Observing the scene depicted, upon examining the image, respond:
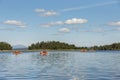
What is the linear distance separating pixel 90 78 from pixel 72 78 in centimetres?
241

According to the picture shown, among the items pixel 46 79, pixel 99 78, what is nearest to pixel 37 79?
pixel 46 79

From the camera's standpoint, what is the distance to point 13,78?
44.3 meters

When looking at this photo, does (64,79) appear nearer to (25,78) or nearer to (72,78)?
(72,78)

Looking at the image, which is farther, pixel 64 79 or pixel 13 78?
pixel 13 78

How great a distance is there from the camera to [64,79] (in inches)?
1634

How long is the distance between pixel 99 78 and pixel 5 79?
12446mm

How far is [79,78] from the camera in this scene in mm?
42906

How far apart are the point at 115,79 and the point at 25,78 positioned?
11.9 m

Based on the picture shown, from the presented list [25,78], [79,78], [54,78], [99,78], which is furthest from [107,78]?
[25,78]

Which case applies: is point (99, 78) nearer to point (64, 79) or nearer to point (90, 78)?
point (90, 78)

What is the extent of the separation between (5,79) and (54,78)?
256 inches

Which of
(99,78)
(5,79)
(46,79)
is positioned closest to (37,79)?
(46,79)

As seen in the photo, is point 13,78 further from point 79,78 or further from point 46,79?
point 79,78

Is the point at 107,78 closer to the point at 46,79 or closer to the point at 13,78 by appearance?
the point at 46,79
